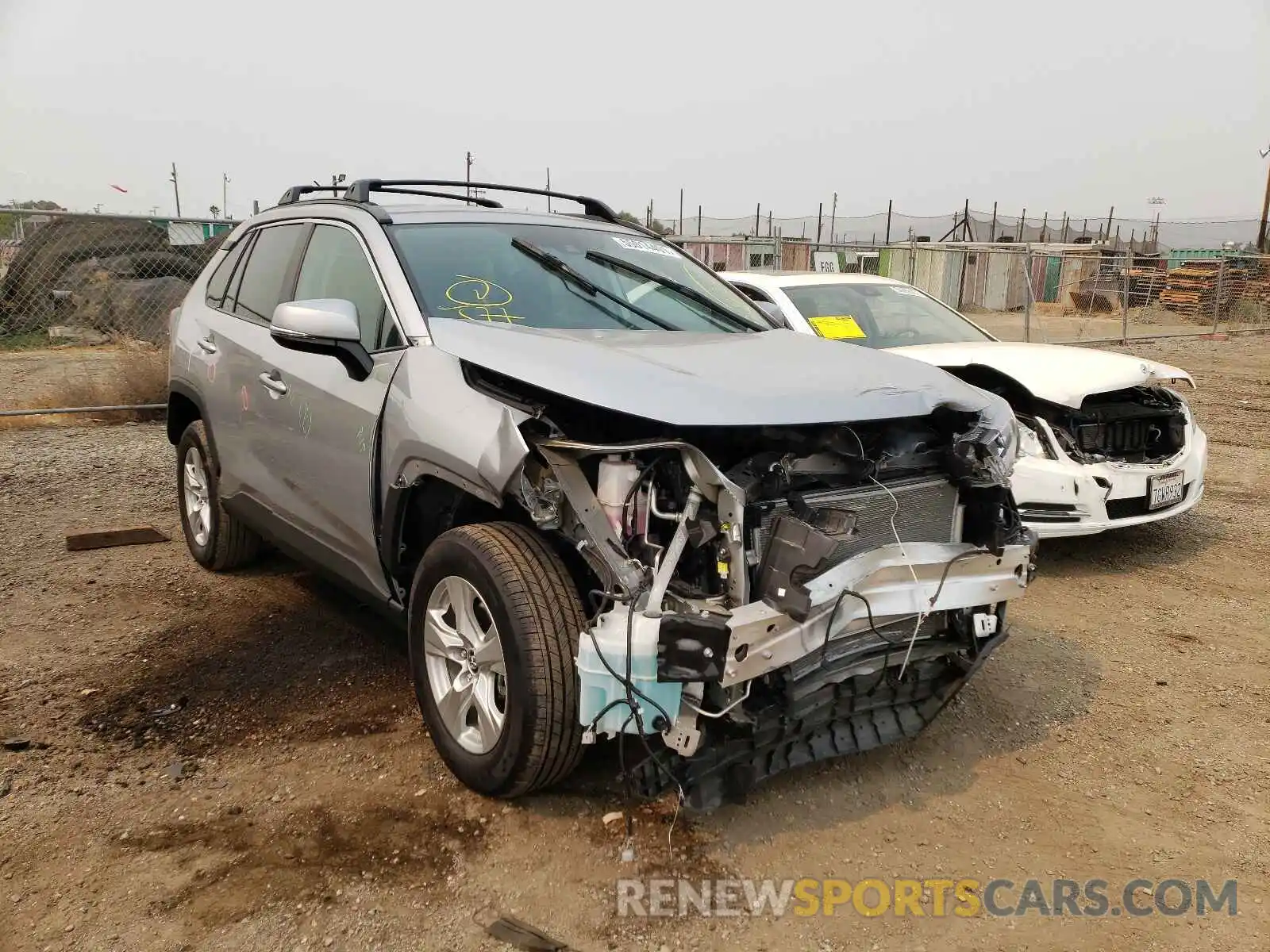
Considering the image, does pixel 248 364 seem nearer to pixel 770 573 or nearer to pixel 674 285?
pixel 674 285

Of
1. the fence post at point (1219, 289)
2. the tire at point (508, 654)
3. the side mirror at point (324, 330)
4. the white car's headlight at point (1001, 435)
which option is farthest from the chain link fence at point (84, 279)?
the fence post at point (1219, 289)

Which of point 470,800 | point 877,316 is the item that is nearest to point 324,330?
point 470,800

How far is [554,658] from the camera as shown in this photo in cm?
261

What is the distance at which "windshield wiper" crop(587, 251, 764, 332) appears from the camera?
402cm

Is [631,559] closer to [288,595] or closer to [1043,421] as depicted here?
[288,595]

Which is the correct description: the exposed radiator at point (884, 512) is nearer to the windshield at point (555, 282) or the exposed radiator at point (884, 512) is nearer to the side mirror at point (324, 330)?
the windshield at point (555, 282)

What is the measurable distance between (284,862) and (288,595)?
7.48ft

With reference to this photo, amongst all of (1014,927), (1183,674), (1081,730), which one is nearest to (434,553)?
(1014,927)

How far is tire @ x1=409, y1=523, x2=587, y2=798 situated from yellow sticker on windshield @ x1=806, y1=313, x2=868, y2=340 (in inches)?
161

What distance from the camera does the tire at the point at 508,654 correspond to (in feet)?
8.60

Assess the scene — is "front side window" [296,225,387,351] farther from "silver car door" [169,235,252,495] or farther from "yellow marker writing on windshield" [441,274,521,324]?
"silver car door" [169,235,252,495]

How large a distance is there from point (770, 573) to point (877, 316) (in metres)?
4.65

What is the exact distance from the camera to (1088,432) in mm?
5426

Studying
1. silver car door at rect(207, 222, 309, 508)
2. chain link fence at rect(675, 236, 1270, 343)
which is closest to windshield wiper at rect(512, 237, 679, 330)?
silver car door at rect(207, 222, 309, 508)
